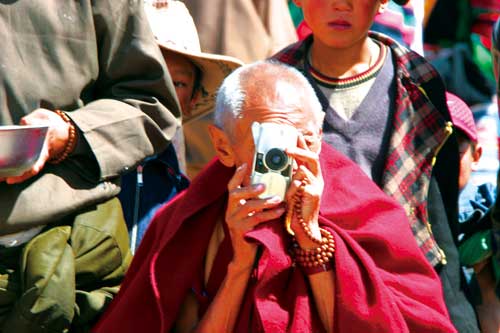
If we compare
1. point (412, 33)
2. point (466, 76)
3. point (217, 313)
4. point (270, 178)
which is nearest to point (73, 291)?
point (217, 313)

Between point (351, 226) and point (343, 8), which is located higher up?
point (343, 8)

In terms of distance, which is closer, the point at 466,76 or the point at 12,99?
the point at 12,99

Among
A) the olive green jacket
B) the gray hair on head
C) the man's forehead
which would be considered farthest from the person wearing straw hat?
the man's forehead

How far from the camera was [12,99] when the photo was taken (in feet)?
14.2

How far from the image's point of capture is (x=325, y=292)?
13.0 feet

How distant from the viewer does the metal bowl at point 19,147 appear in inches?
159

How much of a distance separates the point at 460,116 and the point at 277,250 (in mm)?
1365

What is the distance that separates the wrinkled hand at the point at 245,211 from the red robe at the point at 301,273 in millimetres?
42

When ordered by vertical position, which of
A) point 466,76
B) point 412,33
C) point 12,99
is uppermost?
point 12,99

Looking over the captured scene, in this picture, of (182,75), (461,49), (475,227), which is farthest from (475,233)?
(461,49)

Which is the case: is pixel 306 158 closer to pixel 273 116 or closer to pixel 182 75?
pixel 273 116

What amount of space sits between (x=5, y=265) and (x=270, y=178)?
3.15 ft

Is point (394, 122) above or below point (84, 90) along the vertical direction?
below

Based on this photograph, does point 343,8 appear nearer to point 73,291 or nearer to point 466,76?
point 73,291
